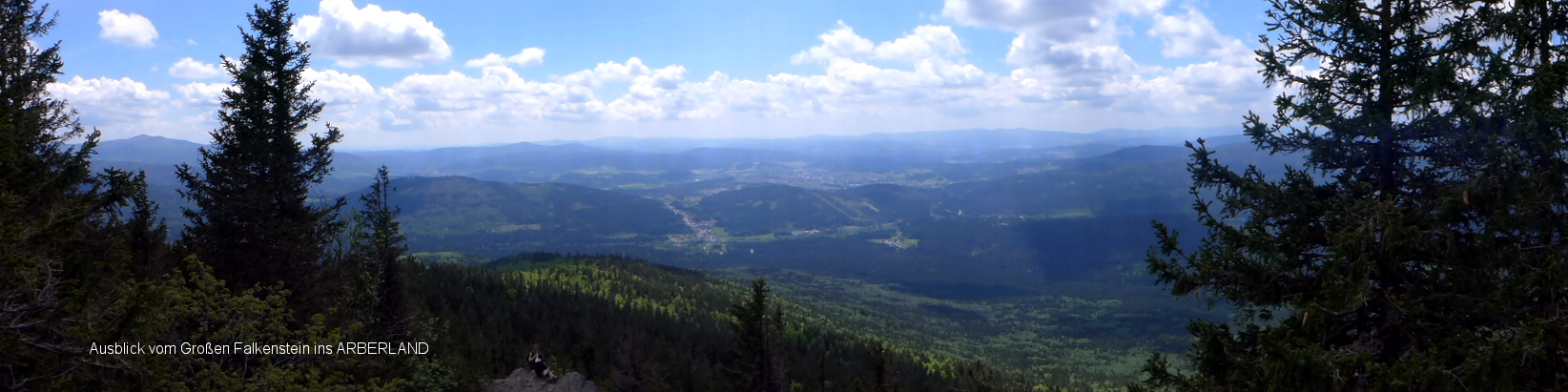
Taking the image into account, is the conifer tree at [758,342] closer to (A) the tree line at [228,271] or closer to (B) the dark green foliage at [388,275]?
(A) the tree line at [228,271]

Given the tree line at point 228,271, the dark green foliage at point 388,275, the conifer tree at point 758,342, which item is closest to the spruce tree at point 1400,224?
the tree line at point 228,271

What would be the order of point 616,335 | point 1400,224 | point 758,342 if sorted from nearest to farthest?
point 1400,224, point 758,342, point 616,335

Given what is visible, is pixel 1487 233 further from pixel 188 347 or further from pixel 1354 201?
pixel 188 347

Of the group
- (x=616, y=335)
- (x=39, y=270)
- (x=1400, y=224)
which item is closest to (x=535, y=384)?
(x=39, y=270)

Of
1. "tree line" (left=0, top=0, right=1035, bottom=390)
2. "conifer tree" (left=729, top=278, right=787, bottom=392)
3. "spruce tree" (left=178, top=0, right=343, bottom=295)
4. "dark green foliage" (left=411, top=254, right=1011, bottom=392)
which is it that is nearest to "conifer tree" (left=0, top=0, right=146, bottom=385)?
"tree line" (left=0, top=0, right=1035, bottom=390)

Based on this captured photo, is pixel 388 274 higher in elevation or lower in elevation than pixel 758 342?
higher

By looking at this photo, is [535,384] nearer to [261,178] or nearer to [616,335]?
[261,178]
